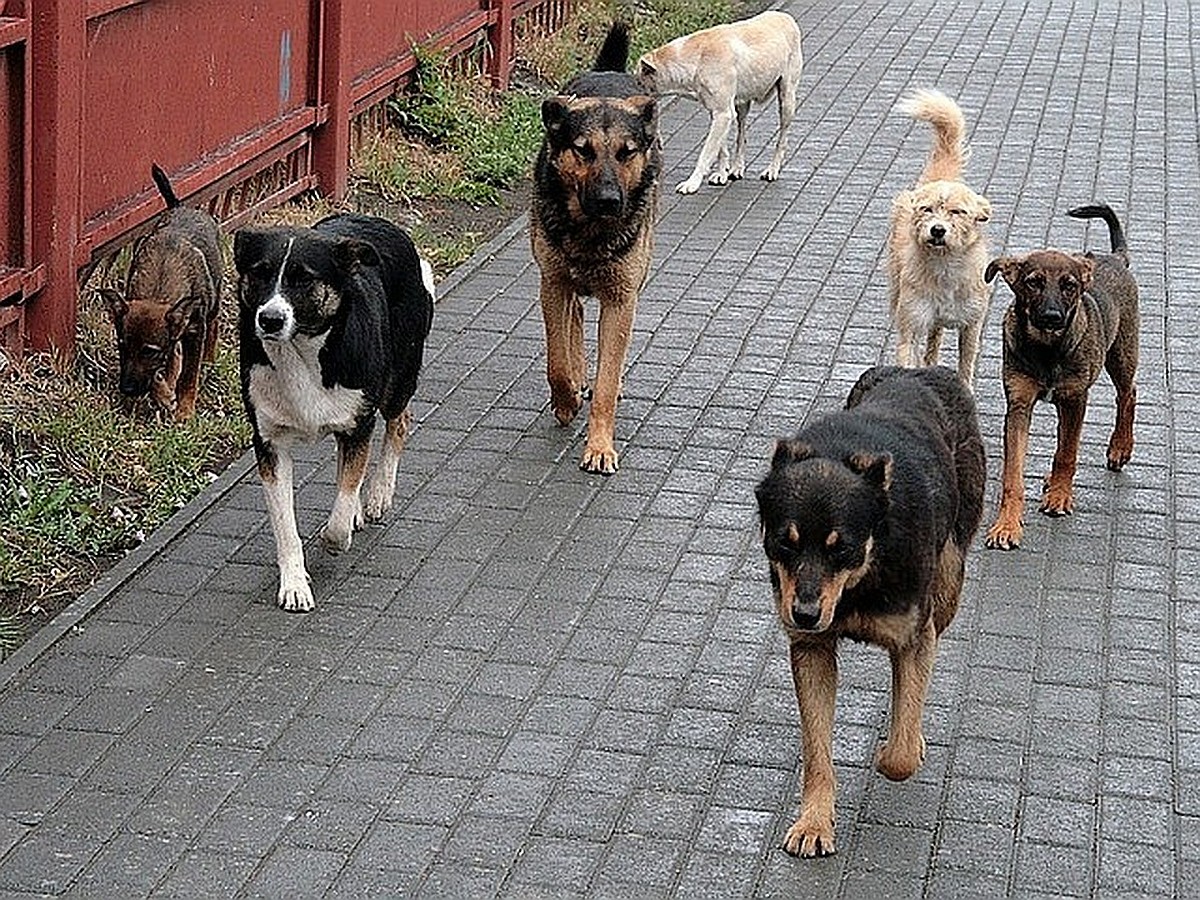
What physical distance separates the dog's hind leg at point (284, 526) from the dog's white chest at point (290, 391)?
0.29 ft

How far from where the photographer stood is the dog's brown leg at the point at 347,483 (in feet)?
23.8

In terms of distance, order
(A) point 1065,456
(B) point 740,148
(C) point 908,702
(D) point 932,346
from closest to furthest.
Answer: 1. (C) point 908,702
2. (A) point 1065,456
3. (D) point 932,346
4. (B) point 740,148

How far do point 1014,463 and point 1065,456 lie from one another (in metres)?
0.32

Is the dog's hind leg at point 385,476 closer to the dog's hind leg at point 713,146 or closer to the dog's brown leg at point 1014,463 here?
the dog's brown leg at point 1014,463

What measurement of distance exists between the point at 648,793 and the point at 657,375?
419 cm

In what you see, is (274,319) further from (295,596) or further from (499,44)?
(499,44)

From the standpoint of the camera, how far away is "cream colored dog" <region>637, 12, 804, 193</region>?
13297 mm

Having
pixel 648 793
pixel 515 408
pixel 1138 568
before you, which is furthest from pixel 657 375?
pixel 648 793

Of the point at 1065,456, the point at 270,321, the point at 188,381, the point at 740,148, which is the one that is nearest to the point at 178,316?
the point at 188,381

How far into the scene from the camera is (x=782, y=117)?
45.0 feet

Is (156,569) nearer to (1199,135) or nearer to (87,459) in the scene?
(87,459)

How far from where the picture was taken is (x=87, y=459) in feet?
26.5

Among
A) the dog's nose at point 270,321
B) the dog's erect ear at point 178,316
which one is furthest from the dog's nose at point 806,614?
the dog's erect ear at point 178,316

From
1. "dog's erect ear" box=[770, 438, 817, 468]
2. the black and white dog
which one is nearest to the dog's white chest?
the black and white dog
